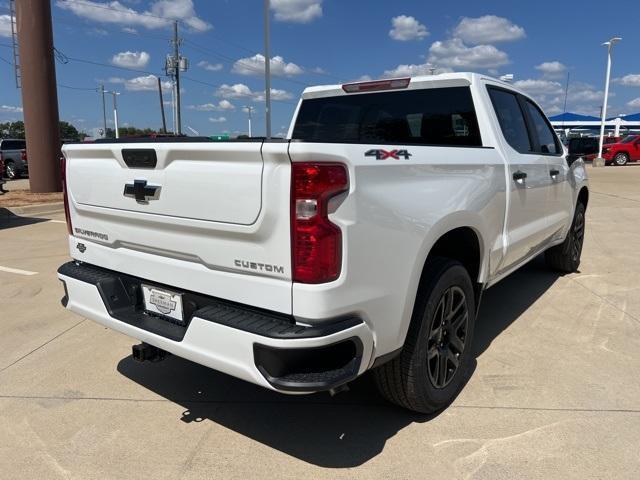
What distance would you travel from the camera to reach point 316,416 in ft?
10.2

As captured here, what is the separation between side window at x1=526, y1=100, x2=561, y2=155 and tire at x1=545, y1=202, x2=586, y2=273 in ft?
A: 3.96

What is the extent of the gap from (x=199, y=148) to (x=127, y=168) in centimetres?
59

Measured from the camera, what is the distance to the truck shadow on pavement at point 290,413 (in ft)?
9.18

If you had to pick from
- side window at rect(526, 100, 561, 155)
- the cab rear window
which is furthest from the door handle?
side window at rect(526, 100, 561, 155)

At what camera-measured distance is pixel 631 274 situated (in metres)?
6.14

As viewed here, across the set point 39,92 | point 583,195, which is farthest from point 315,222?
point 39,92

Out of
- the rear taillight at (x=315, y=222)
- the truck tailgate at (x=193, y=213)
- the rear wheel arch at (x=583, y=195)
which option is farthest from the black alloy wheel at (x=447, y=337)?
the rear wheel arch at (x=583, y=195)

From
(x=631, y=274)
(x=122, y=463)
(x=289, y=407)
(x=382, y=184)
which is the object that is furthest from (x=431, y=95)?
(x=631, y=274)

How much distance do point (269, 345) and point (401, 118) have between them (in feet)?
7.91

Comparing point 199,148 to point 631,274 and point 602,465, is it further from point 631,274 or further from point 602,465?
point 631,274

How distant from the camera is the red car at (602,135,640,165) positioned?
28.3 m

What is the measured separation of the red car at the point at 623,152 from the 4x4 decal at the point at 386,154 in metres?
29.6

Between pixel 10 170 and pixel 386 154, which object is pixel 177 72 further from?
pixel 386 154

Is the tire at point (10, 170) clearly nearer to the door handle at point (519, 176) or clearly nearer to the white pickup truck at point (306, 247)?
the white pickup truck at point (306, 247)
